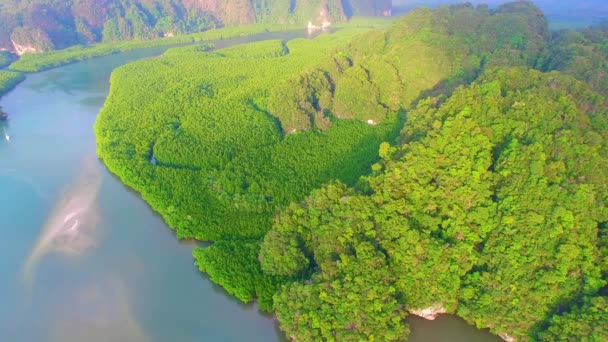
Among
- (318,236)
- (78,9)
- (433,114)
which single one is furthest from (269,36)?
(318,236)

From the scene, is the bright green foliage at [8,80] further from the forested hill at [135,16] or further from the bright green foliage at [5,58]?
the forested hill at [135,16]

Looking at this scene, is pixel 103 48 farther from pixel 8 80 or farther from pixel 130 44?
pixel 8 80

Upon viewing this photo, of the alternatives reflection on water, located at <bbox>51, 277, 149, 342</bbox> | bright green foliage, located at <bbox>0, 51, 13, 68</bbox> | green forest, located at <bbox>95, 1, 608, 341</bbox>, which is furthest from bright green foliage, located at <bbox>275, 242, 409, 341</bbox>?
bright green foliage, located at <bbox>0, 51, 13, 68</bbox>

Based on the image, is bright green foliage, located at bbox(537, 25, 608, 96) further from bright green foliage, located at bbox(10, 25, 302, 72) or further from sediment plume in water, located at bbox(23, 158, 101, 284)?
bright green foliage, located at bbox(10, 25, 302, 72)

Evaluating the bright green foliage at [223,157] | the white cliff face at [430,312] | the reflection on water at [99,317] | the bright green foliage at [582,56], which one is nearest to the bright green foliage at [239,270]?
the bright green foliage at [223,157]

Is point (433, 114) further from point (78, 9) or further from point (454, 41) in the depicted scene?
point (78, 9)

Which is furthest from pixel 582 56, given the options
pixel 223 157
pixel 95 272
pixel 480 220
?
pixel 95 272
